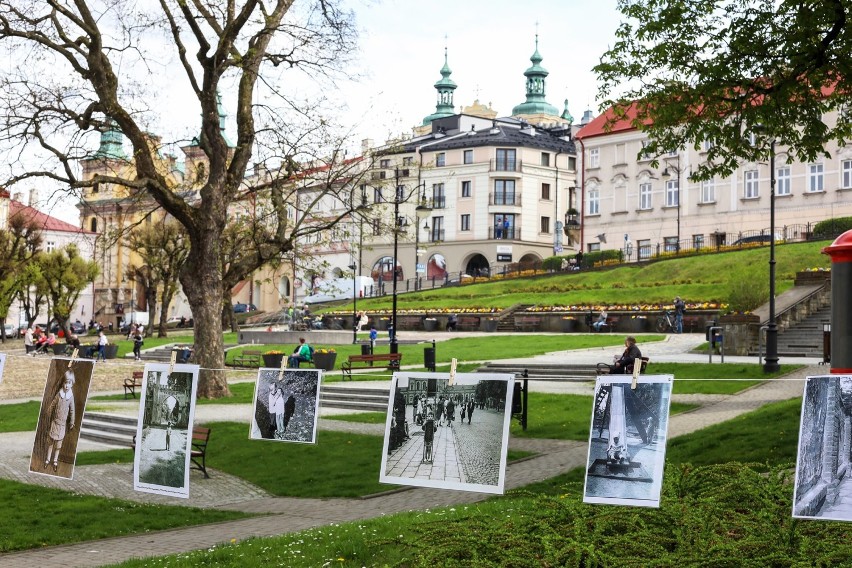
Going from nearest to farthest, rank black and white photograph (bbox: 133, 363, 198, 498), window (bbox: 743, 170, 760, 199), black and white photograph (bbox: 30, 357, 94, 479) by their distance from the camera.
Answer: black and white photograph (bbox: 133, 363, 198, 498) < black and white photograph (bbox: 30, 357, 94, 479) < window (bbox: 743, 170, 760, 199)

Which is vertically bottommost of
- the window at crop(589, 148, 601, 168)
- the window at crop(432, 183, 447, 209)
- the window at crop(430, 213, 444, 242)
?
the window at crop(430, 213, 444, 242)

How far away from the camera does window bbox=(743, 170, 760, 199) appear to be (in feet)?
225

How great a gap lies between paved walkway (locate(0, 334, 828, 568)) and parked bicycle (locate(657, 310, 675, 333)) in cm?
2003

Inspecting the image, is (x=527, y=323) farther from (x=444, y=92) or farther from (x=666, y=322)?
(x=444, y=92)

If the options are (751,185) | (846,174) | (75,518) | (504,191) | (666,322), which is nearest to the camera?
(75,518)

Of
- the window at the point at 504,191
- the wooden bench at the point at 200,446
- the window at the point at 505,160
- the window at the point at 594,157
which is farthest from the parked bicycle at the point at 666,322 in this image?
the window at the point at 505,160

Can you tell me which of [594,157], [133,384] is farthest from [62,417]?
[594,157]

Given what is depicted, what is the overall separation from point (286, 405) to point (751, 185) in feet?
208

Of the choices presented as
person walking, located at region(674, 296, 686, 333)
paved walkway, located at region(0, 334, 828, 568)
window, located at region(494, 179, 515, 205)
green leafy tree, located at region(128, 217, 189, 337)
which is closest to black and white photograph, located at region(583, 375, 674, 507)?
paved walkway, located at region(0, 334, 828, 568)

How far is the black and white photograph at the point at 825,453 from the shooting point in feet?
20.6

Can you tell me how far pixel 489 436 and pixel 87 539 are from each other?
8153 millimetres

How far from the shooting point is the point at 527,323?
55.3m

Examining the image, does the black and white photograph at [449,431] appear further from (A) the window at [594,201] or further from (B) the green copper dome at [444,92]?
(B) the green copper dome at [444,92]

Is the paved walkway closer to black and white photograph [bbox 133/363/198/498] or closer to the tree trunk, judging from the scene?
the tree trunk
